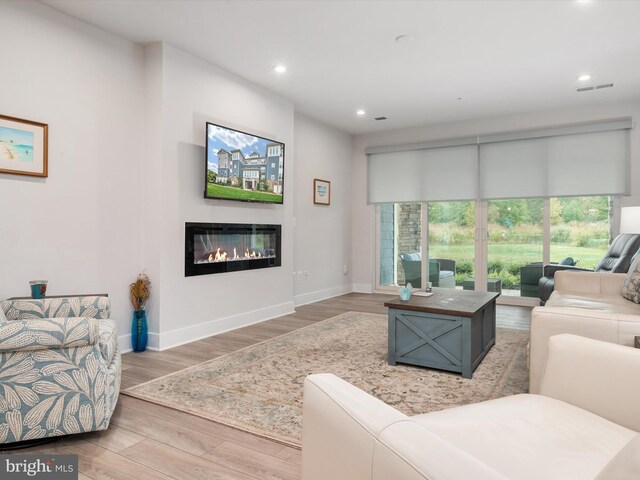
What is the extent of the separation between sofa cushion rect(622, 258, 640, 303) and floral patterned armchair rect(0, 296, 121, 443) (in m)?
3.62

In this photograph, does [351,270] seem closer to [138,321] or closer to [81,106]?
[138,321]

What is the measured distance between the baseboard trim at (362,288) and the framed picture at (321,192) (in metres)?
1.60

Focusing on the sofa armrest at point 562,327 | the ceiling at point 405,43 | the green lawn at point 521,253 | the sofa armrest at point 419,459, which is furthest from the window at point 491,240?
the sofa armrest at point 419,459

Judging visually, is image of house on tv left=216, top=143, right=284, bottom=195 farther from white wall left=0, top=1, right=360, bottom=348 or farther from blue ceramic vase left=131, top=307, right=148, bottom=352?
blue ceramic vase left=131, top=307, right=148, bottom=352

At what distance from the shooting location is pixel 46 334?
5.98 ft

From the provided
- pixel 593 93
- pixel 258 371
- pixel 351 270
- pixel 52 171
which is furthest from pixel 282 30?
pixel 351 270

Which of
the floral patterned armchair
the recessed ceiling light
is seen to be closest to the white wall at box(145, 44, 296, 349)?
the floral patterned armchair

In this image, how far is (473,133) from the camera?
6.09 m

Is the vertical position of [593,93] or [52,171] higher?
[593,93]

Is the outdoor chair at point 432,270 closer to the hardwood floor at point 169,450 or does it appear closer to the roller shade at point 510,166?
the roller shade at point 510,166

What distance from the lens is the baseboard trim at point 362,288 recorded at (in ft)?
22.9

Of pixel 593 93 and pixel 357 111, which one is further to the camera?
pixel 357 111

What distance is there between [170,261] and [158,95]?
1472mm

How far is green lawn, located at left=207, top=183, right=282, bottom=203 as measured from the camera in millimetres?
3953
